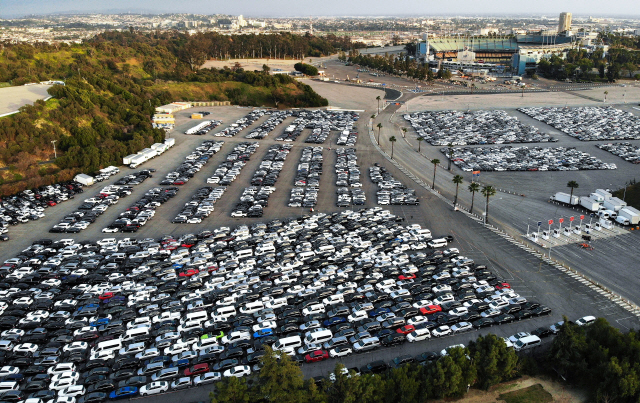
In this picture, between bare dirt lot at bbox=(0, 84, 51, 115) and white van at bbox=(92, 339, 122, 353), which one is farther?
bare dirt lot at bbox=(0, 84, 51, 115)

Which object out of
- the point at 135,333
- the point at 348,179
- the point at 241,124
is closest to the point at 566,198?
the point at 348,179

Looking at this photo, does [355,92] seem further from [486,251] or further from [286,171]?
[486,251]

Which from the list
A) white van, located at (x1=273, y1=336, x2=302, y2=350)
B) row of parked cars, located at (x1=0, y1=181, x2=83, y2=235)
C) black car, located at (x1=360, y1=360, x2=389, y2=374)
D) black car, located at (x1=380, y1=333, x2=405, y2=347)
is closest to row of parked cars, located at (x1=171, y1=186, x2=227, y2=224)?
row of parked cars, located at (x1=0, y1=181, x2=83, y2=235)

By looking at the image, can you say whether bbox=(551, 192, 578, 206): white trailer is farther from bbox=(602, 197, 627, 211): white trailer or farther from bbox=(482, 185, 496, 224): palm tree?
bbox=(482, 185, 496, 224): palm tree

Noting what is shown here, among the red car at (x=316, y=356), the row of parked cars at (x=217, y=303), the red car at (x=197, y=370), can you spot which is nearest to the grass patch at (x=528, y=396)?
the row of parked cars at (x=217, y=303)

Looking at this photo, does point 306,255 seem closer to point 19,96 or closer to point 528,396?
point 528,396

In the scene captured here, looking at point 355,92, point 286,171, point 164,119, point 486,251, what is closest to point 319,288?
point 486,251
